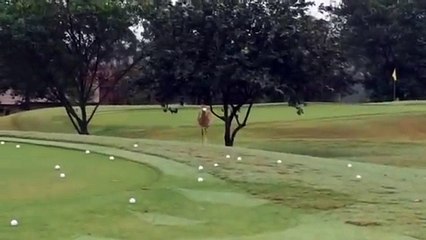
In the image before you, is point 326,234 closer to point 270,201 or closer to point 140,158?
point 270,201

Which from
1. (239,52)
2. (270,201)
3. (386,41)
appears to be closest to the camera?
(270,201)

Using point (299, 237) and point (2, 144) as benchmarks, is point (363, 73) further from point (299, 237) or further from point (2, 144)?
point (299, 237)

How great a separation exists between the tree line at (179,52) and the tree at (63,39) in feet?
0.12

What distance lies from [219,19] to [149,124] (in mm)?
9511

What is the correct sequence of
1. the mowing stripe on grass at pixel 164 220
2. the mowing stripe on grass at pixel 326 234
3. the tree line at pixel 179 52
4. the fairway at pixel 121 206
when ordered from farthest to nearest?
1. the tree line at pixel 179 52
2. the mowing stripe on grass at pixel 164 220
3. the fairway at pixel 121 206
4. the mowing stripe on grass at pixel 326 234

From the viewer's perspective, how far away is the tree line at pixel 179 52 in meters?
21.1

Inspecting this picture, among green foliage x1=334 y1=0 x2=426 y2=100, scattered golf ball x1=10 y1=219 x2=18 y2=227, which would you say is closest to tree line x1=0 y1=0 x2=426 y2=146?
green foliage x1=334 y1=0 x2=426 y2=100

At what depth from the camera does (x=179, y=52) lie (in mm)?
21484

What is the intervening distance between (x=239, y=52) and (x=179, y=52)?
1692 millimetres

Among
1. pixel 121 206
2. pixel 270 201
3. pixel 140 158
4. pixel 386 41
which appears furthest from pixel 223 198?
pixel 386 41

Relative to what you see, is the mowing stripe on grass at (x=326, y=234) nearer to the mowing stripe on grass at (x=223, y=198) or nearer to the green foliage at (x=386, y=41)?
the mowing stripe on grass at (x=223, y=198)

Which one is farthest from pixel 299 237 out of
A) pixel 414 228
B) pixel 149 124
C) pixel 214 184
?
pixel 149 124

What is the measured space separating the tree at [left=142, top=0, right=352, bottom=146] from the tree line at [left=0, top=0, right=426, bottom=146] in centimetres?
3

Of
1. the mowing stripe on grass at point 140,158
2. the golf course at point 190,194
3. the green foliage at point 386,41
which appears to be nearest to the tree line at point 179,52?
the golf course at point 190,194
